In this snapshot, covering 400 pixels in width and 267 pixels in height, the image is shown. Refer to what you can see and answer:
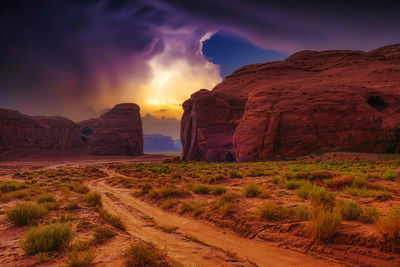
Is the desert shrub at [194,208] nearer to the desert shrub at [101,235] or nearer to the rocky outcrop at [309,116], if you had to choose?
the desert shrub at [101,235]

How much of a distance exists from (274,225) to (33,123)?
3022 inches

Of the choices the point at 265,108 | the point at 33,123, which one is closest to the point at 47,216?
the point at 265,108

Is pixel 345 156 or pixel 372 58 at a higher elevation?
pixel 372 58

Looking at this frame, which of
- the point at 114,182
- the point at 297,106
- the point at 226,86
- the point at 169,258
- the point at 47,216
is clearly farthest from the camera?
the point at 226,86

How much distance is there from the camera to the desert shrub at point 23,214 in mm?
5719

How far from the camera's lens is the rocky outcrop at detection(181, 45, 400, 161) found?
2544 cm

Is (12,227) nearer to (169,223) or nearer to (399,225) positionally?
(169,223)

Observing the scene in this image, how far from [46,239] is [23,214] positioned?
269 centimetres

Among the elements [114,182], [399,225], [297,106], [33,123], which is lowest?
[114,182]

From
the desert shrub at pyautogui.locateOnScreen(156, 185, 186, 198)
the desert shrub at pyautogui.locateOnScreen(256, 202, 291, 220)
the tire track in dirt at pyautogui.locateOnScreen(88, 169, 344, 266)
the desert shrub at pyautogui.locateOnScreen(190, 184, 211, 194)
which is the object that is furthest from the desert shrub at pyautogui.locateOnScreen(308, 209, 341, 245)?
the desert shrub at pyautogui.locateOnScreen(156, 185, 186, 198)

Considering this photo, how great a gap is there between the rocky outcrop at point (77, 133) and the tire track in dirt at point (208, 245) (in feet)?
222

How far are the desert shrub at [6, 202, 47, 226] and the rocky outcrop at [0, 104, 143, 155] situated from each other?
65681 mm

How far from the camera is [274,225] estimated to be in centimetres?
573

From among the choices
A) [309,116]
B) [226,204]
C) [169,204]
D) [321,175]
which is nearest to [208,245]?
[226,204]
